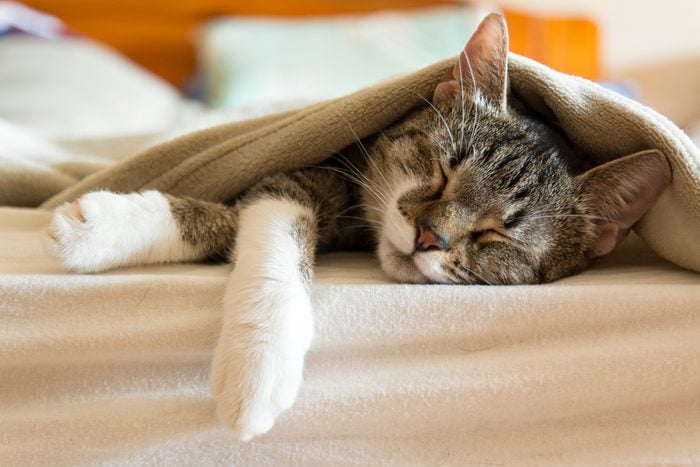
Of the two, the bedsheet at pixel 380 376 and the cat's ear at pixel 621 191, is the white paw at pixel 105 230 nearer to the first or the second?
the bedsheet at pixel 380 376

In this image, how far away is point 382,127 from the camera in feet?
3.59

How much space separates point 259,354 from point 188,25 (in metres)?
3.16

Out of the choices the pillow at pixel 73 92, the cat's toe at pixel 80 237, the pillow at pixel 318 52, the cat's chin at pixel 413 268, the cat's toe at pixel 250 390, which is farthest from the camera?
the pillow at pixel 318 52

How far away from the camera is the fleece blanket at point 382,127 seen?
873 mm

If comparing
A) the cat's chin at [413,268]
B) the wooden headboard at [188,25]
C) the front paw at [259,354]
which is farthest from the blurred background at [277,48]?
the front paw at [259,354]

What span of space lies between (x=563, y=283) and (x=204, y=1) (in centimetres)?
311

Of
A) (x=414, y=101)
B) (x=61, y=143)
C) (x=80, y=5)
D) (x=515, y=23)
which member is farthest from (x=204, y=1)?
(x=414, y=101)

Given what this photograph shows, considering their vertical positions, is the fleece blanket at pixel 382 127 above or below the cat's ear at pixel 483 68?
below

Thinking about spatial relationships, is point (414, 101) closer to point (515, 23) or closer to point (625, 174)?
point (625, 174)

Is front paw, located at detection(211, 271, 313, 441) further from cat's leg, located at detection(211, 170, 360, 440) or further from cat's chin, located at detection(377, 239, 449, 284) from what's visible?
cat's chin, located at detection(377, 239, 449, 284)

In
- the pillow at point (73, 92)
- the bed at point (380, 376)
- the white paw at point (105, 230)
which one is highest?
the white paw at point (105, 230)

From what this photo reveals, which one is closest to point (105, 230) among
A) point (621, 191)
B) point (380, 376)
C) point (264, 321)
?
point (264, 321)

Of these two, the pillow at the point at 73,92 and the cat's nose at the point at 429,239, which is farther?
the pillow at the point at 73,92

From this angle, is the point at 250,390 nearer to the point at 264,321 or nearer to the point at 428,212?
the point at 264,321
